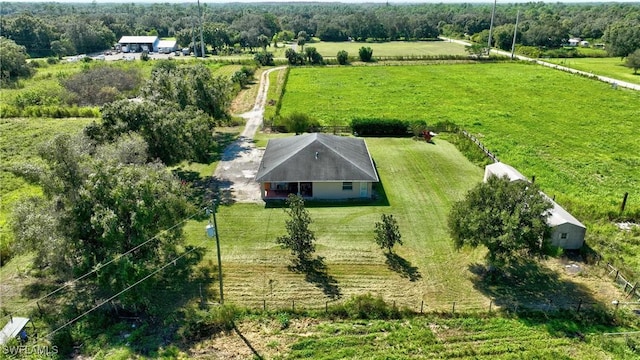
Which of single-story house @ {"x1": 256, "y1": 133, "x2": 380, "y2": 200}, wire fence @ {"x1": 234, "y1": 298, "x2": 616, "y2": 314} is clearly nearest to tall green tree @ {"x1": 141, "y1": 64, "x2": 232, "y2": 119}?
single-story house @ {"x1": 256, "y1": 133, "x2": 380, "y2": 200}

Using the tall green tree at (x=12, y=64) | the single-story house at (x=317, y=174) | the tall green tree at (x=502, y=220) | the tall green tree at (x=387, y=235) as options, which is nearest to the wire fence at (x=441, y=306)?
the tall green tree at (x=502, y=220)

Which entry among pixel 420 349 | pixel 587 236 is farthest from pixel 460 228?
pixel 587 236

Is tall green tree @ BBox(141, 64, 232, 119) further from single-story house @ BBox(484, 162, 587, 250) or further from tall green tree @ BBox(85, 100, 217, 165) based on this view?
single-story house @ BBox(484, 162, 587, 250)

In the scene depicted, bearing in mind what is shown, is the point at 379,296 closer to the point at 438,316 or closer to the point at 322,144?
the point at 438,316

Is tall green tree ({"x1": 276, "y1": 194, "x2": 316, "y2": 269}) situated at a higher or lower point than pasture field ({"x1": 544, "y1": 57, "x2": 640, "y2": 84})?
lower

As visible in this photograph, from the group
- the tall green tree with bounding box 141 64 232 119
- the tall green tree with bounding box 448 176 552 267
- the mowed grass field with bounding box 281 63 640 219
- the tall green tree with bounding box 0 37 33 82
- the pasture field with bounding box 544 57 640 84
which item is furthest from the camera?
the pasture field with bounding box 544 57 640 84

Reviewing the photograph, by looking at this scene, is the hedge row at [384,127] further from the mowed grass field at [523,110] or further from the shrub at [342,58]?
the shrub at [342,58]
